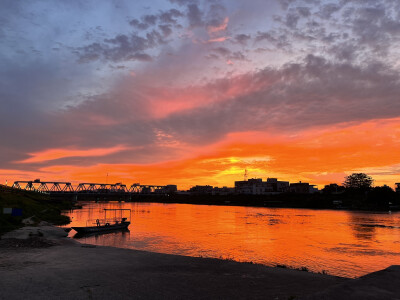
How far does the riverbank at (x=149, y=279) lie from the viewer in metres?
15.2

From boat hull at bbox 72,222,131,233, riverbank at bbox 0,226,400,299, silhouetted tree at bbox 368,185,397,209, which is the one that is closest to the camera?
riverbank at bbox 0,226,400,299

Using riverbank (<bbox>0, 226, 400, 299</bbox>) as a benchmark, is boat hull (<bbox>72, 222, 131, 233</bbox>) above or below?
below

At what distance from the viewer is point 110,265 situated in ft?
77.6

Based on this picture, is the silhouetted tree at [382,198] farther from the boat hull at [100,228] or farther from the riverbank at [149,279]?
the riverbank at [149,279]

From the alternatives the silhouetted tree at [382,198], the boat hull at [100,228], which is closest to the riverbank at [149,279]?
the boat hull at [100,228]

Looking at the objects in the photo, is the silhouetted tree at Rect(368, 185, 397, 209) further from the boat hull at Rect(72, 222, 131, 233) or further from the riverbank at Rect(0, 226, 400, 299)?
the riverbank at Rect(0, 226, 400, 299)

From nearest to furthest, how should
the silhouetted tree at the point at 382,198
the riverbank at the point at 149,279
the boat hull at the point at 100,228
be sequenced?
1. the riverbank at the point at 149,279
2. the boat hull at the point at 100,228
3. the silhouetted tree at the point at 382,198

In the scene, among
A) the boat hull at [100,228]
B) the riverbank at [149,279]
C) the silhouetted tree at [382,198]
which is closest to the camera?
the riverbank at [149,279]

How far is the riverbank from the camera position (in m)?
15.2

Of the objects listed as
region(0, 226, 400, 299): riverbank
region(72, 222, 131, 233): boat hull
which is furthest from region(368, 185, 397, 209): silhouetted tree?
region(0, 226, 400, 299): riverbank

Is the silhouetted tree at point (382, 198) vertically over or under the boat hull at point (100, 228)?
over

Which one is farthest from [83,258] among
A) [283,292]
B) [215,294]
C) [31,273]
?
[283,292]

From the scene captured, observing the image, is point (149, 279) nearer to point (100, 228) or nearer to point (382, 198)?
point (100, 228)

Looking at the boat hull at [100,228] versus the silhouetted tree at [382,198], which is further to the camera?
the silhouetted tree at [382,198]
